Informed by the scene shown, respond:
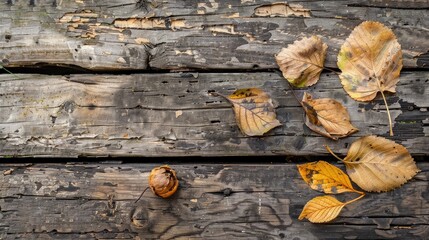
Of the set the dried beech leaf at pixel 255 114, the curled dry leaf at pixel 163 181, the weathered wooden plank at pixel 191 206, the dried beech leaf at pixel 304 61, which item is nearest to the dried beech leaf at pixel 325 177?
the weathered wooden plank at pixel 191 206

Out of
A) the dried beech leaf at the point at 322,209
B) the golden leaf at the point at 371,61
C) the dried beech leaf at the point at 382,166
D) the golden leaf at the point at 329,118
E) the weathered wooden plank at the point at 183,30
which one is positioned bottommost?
the dried beech leaf at the point at 322,209

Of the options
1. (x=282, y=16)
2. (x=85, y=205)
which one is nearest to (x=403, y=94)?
(x=282, y=16)

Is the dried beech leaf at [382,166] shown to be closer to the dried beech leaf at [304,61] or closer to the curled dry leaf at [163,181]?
the dried beech leaf at [304,61]

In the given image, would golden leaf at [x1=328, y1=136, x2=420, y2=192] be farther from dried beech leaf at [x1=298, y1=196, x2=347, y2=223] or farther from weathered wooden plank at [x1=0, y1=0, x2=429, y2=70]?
weathered wooden plank at [x1=0, y1=0, x2=429, y2=70]

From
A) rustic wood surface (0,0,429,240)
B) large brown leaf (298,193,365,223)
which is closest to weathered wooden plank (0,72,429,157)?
rustic wood surface (0,0,429,240)

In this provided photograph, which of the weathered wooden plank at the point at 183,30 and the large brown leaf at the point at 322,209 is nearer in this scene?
the large brown leaf at the point at 322,209

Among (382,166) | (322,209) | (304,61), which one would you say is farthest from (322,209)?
(304,61)
